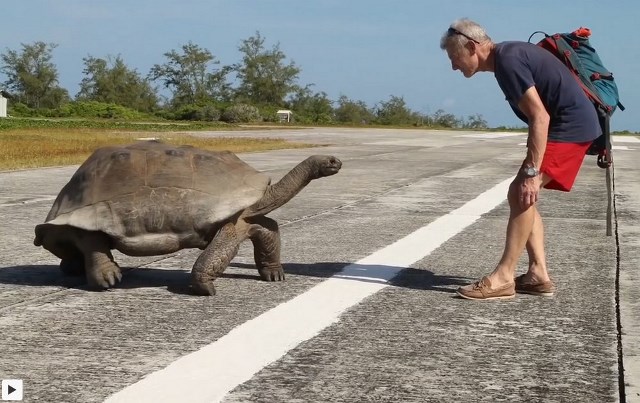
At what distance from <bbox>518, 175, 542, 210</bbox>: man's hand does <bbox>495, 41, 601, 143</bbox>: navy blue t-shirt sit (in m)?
0.33

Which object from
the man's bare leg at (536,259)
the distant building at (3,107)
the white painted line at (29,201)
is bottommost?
the distant building at (3,107)

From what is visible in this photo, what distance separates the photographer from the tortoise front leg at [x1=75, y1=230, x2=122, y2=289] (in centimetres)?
684

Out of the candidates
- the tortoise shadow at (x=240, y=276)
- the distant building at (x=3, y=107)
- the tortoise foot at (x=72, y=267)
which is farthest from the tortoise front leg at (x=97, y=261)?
the distant building at (x=3, y=107)

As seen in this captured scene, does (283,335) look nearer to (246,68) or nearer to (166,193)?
(166,193)

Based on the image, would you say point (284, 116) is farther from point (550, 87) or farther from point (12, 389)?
point (12, 389)

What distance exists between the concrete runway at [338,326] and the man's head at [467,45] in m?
1.52

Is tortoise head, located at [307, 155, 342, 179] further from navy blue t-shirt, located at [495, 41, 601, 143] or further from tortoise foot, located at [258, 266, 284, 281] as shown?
navy blue t-shirt, located at [495, 41, 601, 143]

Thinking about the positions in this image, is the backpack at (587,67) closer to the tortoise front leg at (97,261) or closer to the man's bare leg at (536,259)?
the man's bare leg at (536,259)

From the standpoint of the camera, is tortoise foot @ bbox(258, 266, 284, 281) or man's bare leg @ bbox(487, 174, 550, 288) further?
tortoise foot @ bbox(258, 266, 284, 281)

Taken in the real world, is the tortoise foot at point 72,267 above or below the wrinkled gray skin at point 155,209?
below

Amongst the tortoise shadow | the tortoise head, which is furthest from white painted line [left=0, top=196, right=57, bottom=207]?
the tortoise head

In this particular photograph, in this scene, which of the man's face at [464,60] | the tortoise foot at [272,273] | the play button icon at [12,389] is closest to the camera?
the play button icon at [12,389]

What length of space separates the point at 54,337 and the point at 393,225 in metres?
6.15

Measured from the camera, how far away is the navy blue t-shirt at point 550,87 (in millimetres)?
6562
